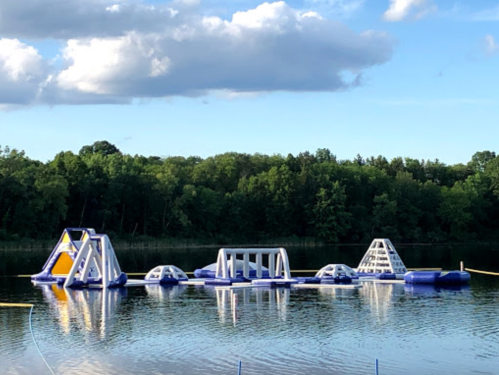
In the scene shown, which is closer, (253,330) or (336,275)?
(253,330)

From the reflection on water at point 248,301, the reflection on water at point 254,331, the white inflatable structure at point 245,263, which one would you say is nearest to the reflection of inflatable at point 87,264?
the reflection on water at point 254,331

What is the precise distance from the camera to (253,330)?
133 feet

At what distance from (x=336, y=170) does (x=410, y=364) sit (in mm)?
139092

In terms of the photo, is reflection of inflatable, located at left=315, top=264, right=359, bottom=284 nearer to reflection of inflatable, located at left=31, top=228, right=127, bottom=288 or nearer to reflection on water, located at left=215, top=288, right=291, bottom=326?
reflection on water, located at left=215, top=288, right=291, bottom=326

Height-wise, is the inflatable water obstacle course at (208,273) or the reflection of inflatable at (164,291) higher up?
the inflatable water obstacle course at (208,273)

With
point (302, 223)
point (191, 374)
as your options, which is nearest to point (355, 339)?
point (191, 374)

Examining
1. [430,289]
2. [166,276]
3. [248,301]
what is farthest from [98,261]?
[430,289]

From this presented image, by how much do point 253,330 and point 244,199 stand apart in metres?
113

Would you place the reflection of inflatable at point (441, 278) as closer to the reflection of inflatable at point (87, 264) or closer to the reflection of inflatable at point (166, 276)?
the reflection of inflatable at point (166, 276)

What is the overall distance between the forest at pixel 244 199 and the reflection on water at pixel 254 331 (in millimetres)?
71485

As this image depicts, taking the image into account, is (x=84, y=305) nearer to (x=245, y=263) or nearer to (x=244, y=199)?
(x=245, y=263)

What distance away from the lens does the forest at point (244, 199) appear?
420 feet

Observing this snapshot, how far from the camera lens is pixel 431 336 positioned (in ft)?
127

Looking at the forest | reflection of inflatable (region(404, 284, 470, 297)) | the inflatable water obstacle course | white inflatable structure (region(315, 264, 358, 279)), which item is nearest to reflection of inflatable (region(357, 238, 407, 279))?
the inflatable water obstacle course
